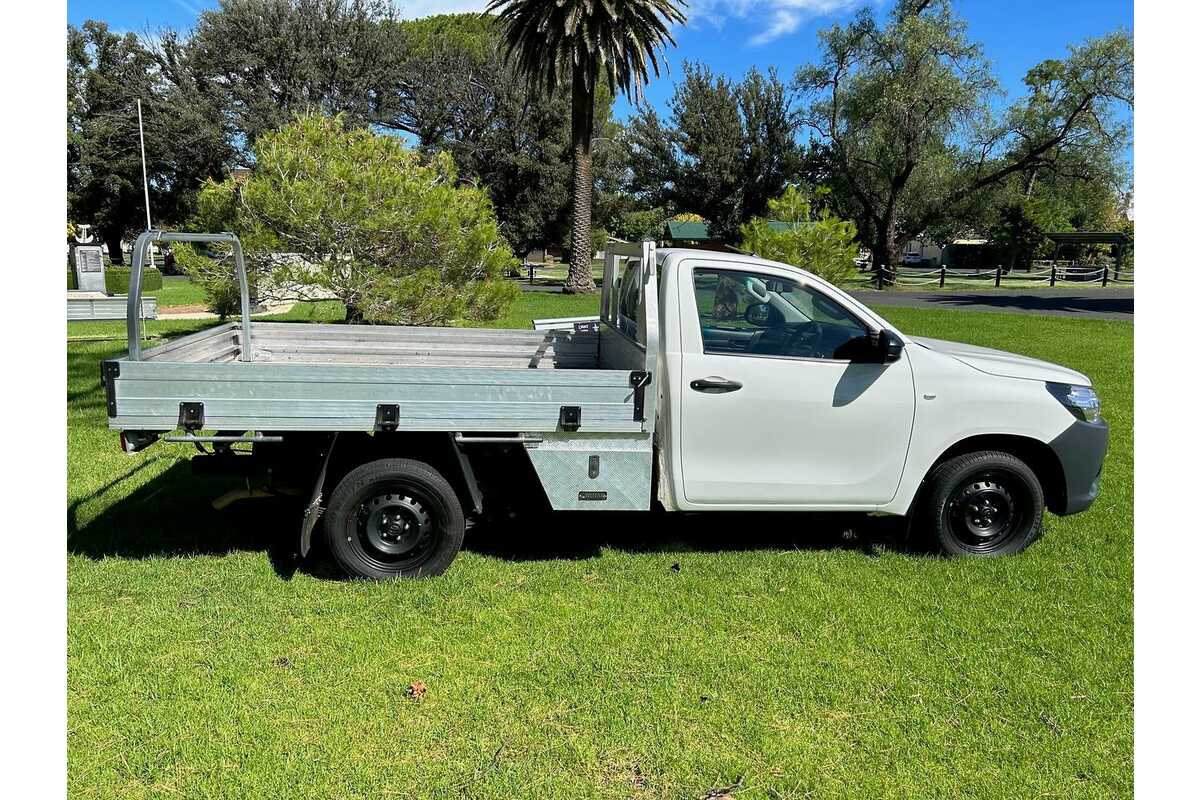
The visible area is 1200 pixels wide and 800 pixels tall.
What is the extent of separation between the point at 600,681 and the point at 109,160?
49397 mm

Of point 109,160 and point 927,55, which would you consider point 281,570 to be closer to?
point 927,55

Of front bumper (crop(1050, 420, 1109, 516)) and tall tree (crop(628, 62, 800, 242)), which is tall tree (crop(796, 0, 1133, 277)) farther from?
front bumper (crop(1050, 420, 1109, 516))

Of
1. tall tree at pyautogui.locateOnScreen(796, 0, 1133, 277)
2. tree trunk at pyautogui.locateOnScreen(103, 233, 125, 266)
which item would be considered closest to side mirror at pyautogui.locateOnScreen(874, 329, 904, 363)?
tall tree at pyautogui.locateOnScreen(796, 0, 1133, 277)

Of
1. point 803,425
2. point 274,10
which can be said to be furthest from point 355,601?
point 274,10

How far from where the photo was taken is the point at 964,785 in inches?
123

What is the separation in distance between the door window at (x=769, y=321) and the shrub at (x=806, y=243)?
10367 millimetres

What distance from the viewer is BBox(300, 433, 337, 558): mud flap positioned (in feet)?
14.7

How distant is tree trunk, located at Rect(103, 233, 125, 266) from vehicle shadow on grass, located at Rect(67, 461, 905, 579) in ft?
173

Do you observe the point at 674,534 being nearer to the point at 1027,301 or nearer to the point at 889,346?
the point at 889,346

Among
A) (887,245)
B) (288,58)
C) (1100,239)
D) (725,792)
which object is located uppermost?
(288,58)

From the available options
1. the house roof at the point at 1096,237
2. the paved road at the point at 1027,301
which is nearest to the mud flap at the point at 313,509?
the paved road at the point at 1027,301

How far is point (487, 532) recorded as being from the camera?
224 inches

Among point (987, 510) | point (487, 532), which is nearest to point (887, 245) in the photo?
point (987, 510)

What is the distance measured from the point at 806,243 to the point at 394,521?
1270 centimetres
